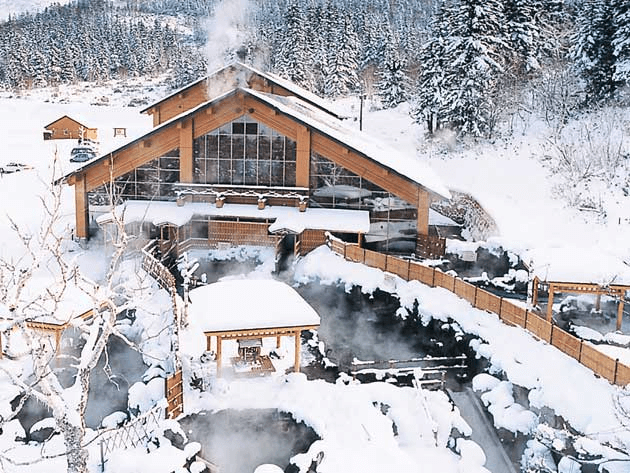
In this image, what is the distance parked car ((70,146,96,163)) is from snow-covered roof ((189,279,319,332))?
2786cm

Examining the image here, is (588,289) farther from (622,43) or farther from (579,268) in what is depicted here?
(622,43)

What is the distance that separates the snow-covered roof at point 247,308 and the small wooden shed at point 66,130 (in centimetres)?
3869

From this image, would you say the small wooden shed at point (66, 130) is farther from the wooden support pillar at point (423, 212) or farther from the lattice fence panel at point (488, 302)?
the lattice fence panel at point (488, 302)

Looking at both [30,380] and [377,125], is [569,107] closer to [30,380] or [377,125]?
[377,125]

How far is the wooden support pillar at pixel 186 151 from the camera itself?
22.7 m

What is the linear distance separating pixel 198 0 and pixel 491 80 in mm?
119231

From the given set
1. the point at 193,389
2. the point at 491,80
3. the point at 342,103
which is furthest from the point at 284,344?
the point at 342,103

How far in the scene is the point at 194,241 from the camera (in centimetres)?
2283

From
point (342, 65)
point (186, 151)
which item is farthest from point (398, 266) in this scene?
point (342, 65)

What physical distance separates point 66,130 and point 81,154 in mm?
11172

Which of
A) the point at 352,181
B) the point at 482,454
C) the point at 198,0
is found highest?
the point at 198,0

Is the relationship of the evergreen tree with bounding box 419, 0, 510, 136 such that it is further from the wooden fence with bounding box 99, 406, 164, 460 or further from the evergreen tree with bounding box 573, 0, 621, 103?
the wooden fence with bounding box 99, 406, 164, 460

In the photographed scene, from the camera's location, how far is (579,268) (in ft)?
50.5

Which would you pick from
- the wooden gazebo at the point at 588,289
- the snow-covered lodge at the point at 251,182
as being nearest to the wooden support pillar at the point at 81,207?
the snow-covered lodge at the point at 251,182
